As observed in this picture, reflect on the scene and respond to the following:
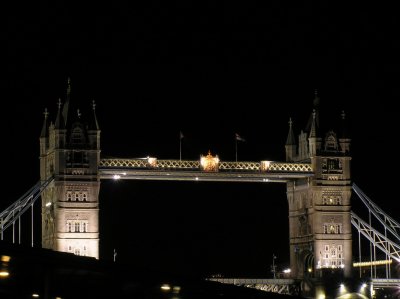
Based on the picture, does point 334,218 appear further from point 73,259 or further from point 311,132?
point 73,259

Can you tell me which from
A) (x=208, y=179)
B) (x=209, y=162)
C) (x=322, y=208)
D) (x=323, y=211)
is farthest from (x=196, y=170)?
(x=323, y=211)

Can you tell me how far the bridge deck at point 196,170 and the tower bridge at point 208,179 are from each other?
67 millimetres

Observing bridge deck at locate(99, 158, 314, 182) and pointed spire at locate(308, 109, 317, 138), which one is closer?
bridge deck at locate(99, 158, 314, 182)

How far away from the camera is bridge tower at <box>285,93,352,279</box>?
312 ft

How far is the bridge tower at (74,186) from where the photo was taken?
88.7 meters

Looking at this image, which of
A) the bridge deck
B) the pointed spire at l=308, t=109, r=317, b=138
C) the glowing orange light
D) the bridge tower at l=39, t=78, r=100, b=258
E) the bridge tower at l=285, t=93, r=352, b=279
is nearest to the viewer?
the bridge tower at l=39, t=78, r=100, b=258

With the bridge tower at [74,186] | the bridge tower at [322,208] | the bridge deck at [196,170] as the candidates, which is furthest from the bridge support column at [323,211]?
the bridge tower at [74,186]

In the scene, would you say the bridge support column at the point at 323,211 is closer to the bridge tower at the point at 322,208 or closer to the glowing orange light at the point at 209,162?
the bridge tower at the point at 322,208

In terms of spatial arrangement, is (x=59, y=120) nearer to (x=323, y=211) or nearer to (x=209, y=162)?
(x=209, y=162)

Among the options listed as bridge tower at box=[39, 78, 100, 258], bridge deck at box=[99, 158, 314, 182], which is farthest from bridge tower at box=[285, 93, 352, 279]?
bridge tower at box=[39, 78, 100, 258]

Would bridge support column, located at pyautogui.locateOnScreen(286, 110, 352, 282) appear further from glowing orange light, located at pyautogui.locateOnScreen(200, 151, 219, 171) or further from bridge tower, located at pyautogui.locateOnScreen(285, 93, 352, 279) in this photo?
glowing orange light, located at pyautogui.locateOnScreen(200, 151, 219, 171)

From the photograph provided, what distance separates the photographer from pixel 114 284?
36.0 m

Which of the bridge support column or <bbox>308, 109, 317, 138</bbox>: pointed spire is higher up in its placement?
<bbox>308, 109, 317, 138</bbox>: pointed spire

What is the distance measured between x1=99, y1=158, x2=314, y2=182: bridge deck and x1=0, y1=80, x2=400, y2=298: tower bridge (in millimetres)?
67
